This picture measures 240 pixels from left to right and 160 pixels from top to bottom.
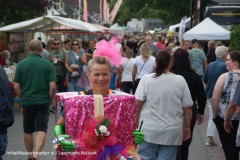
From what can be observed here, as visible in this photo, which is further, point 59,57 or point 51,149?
point 59,57

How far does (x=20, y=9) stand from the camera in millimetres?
22359

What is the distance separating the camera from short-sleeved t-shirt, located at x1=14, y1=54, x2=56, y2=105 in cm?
738

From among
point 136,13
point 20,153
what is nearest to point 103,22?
point 136,13

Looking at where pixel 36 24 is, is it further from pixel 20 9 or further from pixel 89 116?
pixel 89 116

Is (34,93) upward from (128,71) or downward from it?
upward

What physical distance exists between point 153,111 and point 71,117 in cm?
162

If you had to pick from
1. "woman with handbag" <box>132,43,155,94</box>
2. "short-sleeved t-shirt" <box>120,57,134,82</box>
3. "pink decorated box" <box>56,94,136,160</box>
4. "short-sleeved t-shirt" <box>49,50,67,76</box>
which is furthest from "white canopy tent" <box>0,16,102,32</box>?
"pink decorated box" <box>56,94,136,160</box>

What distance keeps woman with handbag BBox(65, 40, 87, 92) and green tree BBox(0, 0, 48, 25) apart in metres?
8.03

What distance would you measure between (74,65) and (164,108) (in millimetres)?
7861

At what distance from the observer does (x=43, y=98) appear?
744 cm

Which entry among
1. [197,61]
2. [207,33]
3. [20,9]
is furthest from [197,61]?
[20,9]

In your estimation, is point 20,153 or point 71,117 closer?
point 71,117

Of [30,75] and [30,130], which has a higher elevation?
[30,75]

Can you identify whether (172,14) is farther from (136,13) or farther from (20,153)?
(20,153)
